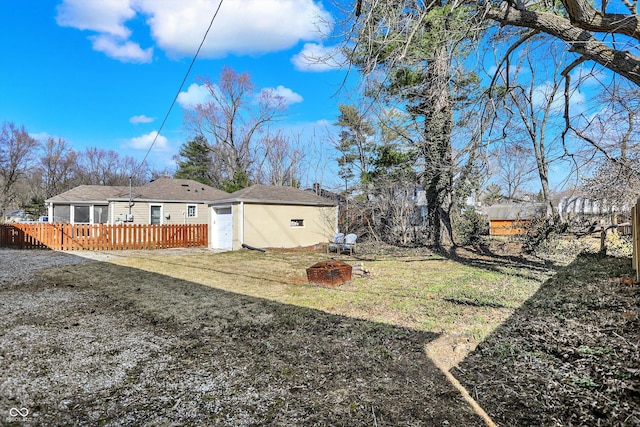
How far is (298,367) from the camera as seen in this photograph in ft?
10.6

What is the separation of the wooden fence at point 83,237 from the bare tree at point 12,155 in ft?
73.9

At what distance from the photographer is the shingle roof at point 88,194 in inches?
786

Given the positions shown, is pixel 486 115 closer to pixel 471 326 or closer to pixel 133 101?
pixel 471 326

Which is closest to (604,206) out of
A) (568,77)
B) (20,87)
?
(568,77)

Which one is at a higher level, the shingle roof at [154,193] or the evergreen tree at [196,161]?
the evergreen tree at [196,161]

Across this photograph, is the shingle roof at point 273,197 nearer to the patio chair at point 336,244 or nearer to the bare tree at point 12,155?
the patio chair at point 336,244

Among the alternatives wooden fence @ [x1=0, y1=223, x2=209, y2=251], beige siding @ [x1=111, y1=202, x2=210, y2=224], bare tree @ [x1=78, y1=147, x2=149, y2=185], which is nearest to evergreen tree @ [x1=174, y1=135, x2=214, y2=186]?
bare tree @ [x1=78, y1=147, x2=149, y2=185]

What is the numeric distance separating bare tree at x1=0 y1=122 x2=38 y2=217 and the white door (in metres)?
27.6

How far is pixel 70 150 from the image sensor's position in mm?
37531

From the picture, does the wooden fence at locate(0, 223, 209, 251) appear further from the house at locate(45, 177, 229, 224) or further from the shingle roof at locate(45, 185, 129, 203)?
the shingle roof at locate(45, 185, 129, 203)

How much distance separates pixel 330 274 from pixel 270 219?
8230 millimetres

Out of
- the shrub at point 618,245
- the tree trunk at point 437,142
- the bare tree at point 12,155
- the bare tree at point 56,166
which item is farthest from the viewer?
the bare tree at point 56,166

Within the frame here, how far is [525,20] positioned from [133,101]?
63.8ft

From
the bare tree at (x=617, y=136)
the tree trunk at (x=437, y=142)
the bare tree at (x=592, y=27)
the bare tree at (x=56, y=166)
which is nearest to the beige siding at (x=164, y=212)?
the tree trunk at (x=437, y=142)
